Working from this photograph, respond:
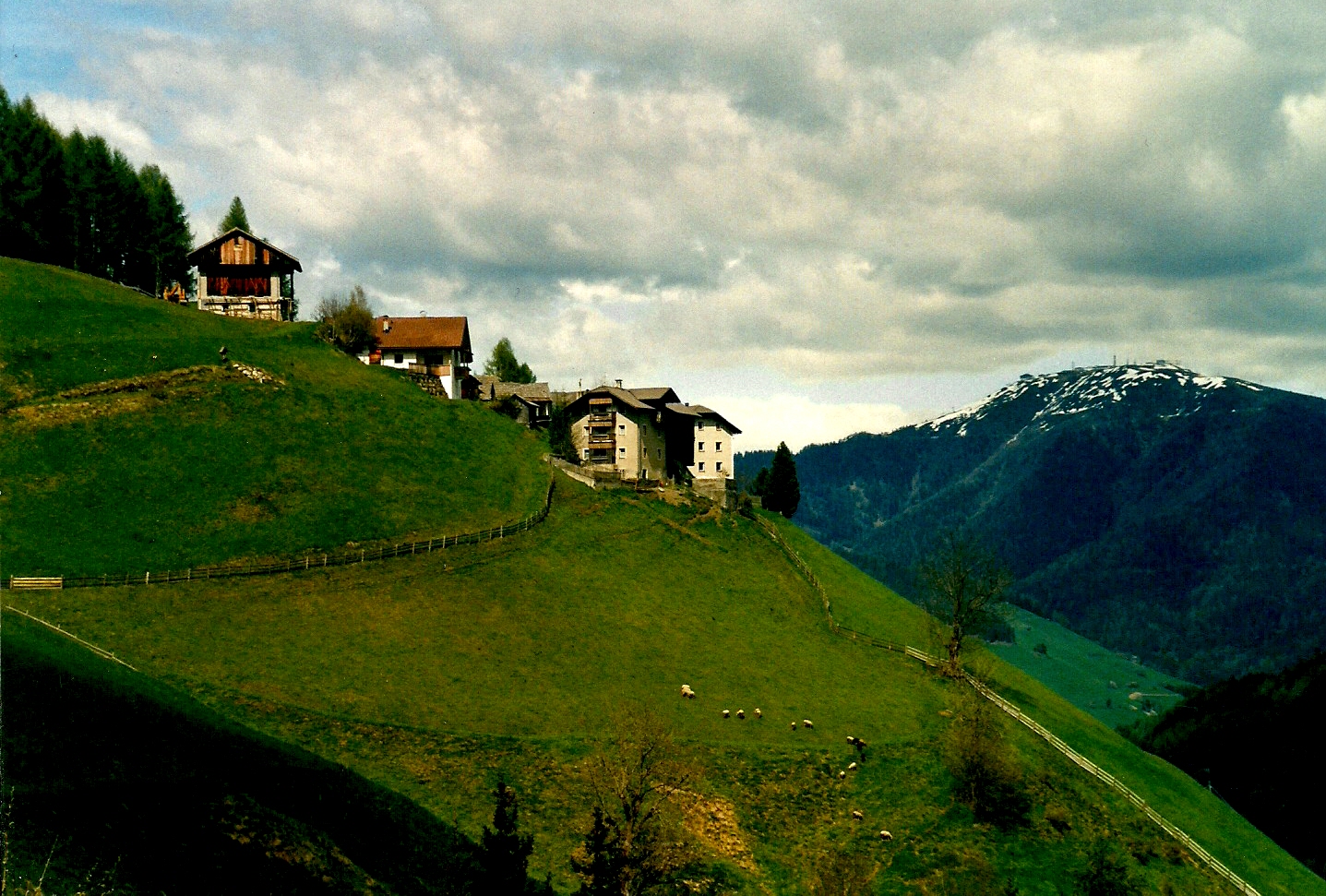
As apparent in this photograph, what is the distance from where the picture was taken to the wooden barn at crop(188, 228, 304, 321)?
131125 millimetres

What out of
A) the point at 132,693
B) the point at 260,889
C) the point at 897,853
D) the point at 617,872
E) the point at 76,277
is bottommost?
the point at 897,853

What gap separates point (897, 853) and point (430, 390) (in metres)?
93.3

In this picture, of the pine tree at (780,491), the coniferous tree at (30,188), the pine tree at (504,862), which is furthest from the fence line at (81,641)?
the pine tree at (780,491)

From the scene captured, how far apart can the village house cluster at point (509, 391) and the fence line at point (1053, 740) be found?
108 feet

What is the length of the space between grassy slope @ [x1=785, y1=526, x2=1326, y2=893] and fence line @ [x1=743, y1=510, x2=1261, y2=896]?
137cm

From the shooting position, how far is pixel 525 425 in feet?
448

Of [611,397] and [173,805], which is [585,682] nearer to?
[173,805]

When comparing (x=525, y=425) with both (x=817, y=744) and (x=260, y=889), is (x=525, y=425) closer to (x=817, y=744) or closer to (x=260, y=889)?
(x=817, y=744)

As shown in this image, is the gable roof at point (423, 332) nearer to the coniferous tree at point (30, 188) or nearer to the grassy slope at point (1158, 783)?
the coniferous tree at point (30, 188)

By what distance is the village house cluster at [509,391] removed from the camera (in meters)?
132

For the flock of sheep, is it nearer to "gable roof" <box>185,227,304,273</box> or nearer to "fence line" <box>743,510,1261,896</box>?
"fence line" <box>743,510,1261,896</box>

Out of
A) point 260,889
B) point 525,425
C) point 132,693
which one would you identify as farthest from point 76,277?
point 260,889

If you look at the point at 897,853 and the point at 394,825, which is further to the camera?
the point at 897,853

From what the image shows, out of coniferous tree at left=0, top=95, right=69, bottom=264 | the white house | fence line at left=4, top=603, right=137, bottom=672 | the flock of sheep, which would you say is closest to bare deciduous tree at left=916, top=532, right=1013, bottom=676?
the flock of sheep
